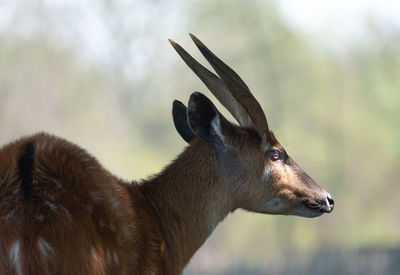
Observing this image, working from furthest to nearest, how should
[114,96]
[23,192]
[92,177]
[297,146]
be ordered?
[114,96] < [297,146] < [92,177] < [23,192]

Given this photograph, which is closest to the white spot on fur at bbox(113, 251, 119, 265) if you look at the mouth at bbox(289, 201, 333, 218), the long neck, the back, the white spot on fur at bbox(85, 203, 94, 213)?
the back

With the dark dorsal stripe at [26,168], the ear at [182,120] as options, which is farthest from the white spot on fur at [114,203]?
the ear at [182,120]

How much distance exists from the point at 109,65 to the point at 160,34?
232cm

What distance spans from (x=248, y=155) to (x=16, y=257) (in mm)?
3026

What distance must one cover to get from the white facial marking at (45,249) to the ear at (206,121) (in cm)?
234

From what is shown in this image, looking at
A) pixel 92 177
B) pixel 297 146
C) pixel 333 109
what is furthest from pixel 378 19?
pixel 92 177

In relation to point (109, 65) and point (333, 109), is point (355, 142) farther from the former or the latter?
point (109, 65)

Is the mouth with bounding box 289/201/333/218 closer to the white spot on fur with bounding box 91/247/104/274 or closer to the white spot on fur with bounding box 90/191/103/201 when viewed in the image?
the white spot on fur with bounding box 90/191/103/201

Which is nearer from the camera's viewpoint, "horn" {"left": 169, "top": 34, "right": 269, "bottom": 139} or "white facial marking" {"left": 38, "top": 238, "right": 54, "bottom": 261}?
"white facial marking" {"left": 38, "top": 238, "right": 54, "bottom": 261}

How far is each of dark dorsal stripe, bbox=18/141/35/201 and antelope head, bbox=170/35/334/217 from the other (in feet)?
6.33

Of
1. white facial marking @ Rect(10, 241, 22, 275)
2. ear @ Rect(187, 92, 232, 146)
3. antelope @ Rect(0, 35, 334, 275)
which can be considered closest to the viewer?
white facial marking @ Rect(10, 241, 22, 275)

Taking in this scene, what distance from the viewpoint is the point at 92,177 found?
739 centimetres

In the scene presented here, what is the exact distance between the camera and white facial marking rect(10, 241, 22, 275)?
6.57 meters

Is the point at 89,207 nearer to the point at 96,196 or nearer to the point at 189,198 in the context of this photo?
the point at 96,196
